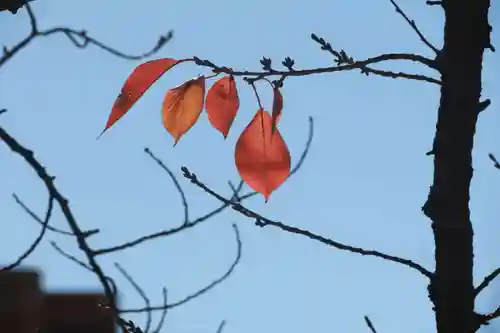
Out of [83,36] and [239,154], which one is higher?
[83,36]

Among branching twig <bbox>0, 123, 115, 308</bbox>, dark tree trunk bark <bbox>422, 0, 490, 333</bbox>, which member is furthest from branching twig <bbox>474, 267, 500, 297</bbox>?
branching twig <bbox>0, 123, 115, 308</bbox>

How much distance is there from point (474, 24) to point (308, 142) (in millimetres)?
935

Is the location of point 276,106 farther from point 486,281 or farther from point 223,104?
point 486,281

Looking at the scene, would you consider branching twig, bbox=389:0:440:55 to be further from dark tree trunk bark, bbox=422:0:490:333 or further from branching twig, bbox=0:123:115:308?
branching twig, bbox=0:123:115:308

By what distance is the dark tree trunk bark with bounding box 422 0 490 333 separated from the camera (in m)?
1.34

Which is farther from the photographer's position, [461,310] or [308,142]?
[308,142]

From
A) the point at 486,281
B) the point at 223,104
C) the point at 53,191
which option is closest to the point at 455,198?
the point at 486,281

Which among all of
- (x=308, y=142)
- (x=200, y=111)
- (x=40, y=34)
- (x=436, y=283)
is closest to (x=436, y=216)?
(x=436, y=283)

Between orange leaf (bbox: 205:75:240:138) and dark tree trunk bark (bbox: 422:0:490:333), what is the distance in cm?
34

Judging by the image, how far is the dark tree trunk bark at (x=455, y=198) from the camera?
4.40ft

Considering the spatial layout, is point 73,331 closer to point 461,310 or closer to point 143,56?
point 143,56

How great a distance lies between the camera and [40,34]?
2641mm

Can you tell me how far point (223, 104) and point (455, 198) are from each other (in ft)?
1.32

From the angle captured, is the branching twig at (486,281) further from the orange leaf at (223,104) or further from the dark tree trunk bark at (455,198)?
the orange leaf at (223,104)
